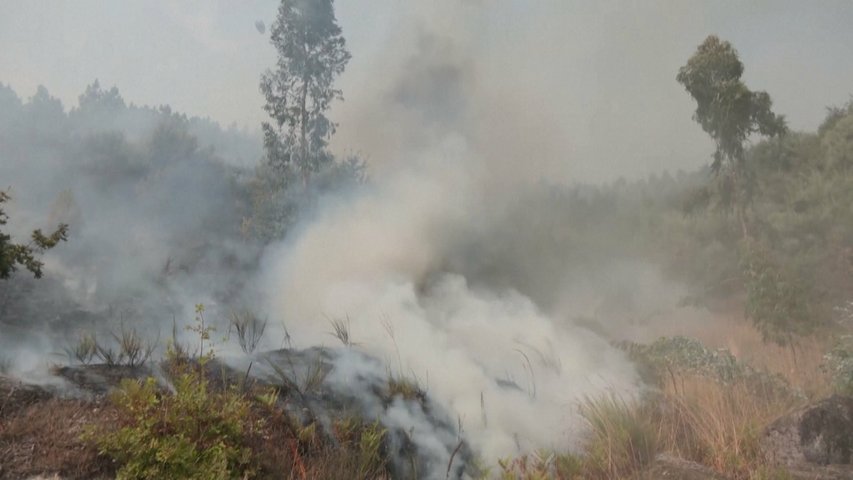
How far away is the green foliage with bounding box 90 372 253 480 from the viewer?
12.3 ft

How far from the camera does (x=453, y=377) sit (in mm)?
7316

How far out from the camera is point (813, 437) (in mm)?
5023

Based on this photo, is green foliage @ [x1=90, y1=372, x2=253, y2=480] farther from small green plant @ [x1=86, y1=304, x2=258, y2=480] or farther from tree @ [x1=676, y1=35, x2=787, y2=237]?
tree @ [x1=676, y1=35, x2=787, y2=237]

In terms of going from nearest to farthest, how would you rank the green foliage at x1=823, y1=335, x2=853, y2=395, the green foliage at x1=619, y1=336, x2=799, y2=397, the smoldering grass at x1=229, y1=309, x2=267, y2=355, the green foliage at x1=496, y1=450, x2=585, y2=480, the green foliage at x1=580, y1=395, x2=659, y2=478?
the green foliage at x1=496, y1=450, x2=585, y2=480
the green foliage at x1=580, y1=395, x2=659, y2=478
the green foliage at x1=823, y1=335, x2=853, y2=395
the green foliage at x1=619, y1=336, x2=799, y2=397
the smoldering grass at x1=229, y1=309, x2=267, y2=355

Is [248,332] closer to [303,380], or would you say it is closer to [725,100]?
[303,380]

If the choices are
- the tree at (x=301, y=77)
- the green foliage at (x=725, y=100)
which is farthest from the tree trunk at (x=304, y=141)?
the green foliage at (x=725, y=100)

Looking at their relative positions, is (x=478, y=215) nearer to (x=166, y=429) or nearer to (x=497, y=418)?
(x=497, y=418)

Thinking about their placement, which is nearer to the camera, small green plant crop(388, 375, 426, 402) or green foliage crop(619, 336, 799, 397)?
small green plant crop(388, 375, 426, 402)

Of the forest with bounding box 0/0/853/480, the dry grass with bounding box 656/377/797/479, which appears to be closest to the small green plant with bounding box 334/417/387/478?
the forest with bounding box 0/0/853/480

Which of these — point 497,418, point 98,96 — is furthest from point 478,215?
point 98,96

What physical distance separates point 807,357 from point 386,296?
778 centimetres

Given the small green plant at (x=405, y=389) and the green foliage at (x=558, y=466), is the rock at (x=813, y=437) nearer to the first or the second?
the green foliage at (x=558, y=466)

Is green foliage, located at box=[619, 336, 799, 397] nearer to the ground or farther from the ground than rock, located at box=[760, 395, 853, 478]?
farther from the ground

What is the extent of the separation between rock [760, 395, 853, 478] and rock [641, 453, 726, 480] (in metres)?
0.79
